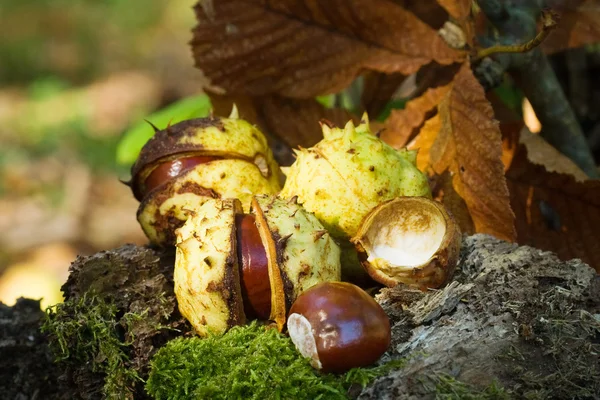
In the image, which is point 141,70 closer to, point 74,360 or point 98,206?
point 98,206

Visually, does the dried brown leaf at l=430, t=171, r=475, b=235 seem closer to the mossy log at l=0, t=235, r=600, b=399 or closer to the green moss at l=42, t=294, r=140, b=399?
the mossy log at l=0, t=235, r=600, b=399

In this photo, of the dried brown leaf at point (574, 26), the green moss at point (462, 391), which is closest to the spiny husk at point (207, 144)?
the green moss at point (462, 391)

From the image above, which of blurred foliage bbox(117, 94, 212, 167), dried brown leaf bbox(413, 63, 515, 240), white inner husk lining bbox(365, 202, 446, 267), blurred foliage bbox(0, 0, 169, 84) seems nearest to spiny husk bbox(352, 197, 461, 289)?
white inner husk lining bbox(365, 202, 446, 267)

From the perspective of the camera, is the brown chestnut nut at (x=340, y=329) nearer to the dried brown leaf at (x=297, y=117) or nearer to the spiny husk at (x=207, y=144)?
the spiny husk at (x=207, y=144)

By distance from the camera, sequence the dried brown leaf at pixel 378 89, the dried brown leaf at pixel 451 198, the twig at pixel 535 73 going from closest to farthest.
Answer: the dried brown leaf at pixel 451 198
the twig at pixel 535 73
the dried brown leaf at pixel 378 89

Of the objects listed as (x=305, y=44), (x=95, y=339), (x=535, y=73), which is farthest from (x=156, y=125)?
(x=535, y=73)

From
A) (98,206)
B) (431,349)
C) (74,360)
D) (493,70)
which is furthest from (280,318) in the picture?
(98,206)
